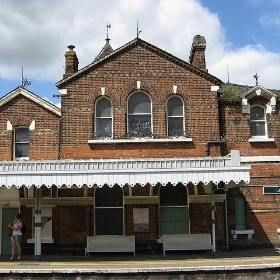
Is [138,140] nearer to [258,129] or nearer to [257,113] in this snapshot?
[258,129]

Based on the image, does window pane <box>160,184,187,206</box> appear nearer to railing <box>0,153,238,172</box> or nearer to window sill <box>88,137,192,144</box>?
window sill <box>88,137,192,144</box>

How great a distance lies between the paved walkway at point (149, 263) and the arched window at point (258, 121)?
4603 mm

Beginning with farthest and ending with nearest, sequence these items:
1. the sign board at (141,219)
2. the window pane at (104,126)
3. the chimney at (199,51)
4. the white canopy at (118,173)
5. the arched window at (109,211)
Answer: the chimney at (199,51)
the window pane at (104,126)
the arched window at (109,211)
the sign board at (141,219)
the white canopy at (118,173)

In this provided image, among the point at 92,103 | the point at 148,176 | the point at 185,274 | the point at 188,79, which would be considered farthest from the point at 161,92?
the point at 185,274

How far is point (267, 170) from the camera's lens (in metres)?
18.3

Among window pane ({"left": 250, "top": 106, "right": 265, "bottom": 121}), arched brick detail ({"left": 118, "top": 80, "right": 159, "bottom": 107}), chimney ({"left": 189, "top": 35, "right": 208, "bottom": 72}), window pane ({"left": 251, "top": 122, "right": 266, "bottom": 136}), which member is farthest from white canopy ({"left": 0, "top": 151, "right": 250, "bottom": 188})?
chimney ({"left": 189, "top": 35, "right": 208, "bottom": 72})

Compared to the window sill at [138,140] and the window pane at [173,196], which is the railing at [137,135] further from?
the window pane at [173,196]

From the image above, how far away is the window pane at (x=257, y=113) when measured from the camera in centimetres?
1906

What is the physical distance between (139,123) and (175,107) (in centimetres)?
159

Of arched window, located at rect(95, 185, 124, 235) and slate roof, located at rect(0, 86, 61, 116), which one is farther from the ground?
slate roof, located at rect(0, 86, 61, 116)

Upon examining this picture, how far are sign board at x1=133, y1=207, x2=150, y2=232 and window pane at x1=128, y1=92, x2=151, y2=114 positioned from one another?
383cm

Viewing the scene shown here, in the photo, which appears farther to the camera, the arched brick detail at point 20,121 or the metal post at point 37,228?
the arched brick detail at point 20,121

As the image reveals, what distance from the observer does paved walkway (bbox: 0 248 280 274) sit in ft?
40.9

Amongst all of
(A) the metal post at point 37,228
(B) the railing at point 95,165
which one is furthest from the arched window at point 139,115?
(A) the metal post at point 37,228
